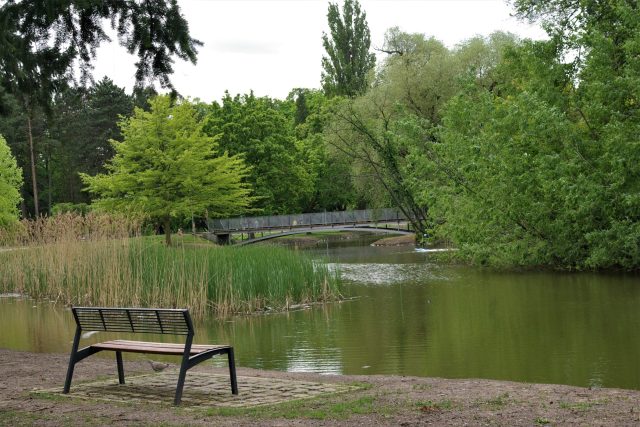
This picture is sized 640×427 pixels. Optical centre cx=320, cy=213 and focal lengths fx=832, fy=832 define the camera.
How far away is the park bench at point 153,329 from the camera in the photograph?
649 centimetres

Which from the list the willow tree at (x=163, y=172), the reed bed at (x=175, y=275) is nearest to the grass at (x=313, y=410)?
the reed bed at (x=175, y=275)

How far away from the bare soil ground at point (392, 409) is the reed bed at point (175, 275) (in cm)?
818

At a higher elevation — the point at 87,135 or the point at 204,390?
the point at 87,135

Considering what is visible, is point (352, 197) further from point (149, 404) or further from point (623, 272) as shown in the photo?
point (149, 404)

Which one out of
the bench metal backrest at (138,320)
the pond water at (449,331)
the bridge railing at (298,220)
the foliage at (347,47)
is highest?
the foliage at (347,47)

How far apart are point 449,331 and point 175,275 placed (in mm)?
5702

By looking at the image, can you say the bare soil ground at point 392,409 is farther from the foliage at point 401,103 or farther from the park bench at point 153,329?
the foliage at point 401,103

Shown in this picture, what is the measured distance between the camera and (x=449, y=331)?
12.8m

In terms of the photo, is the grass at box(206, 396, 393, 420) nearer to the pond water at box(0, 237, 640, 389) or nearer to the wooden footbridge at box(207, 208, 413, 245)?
the pond water at box(0, 237, 640, 389)

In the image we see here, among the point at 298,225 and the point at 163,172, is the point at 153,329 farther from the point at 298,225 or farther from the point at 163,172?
the point at 298,225

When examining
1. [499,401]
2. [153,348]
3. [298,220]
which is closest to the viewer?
[499,401]

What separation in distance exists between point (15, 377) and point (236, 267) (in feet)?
26.3

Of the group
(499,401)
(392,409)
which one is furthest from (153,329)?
(499,401)

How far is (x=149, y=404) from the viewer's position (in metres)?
6.34
